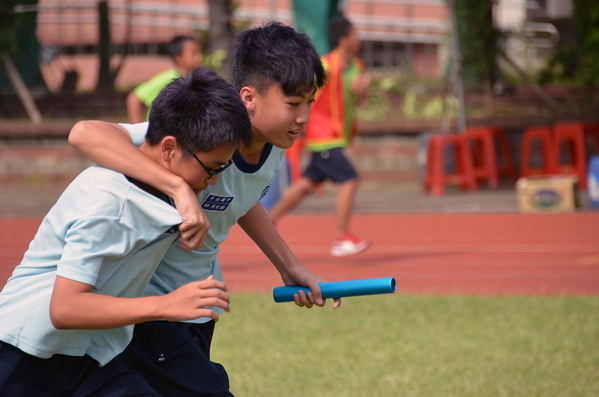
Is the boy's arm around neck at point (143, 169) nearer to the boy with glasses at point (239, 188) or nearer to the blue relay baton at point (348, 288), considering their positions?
the boy with glasses at point (239, 188)

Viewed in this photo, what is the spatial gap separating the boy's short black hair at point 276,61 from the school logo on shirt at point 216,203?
1.11 feet

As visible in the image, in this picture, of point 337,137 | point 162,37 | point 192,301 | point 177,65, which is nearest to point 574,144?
point 337,137

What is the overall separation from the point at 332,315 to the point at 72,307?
3.04 m

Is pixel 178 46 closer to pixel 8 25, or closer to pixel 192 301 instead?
pixel 192 301

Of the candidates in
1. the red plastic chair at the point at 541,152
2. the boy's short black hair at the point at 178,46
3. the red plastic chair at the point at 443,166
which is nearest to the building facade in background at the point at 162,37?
the red plastic chair at the point at 541,152

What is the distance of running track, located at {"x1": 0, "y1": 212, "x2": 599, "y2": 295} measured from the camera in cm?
545

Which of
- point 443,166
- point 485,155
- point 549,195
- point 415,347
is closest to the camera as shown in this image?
point 415,347

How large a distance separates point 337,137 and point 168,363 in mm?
4495

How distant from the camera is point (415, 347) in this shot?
3775 mm

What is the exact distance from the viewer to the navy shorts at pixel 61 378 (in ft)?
5.60

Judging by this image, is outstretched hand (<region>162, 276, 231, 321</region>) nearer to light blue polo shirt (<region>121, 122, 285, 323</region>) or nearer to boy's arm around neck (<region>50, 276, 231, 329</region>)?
boy's arm around neck (<region>50, 276, 231, 329</region>)

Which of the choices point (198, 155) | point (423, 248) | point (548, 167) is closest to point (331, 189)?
point (548, 167)

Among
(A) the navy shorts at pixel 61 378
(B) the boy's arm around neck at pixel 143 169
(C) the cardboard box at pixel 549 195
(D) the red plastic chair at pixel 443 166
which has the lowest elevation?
(D) the red plastic chair at pixel 443 166

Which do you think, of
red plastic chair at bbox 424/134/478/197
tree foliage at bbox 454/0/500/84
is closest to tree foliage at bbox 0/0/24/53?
red plastic chair at bbox 424/134/478/197
